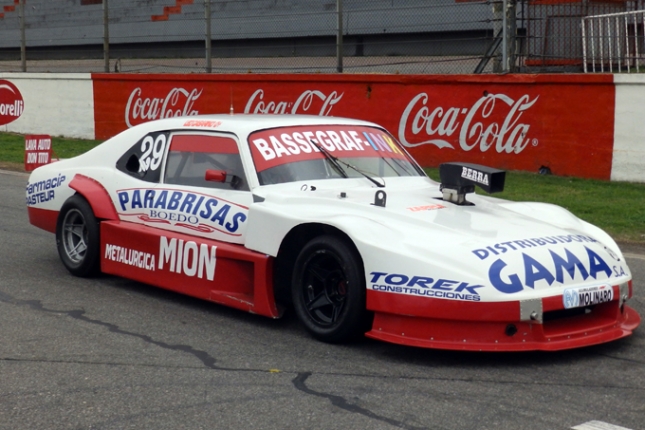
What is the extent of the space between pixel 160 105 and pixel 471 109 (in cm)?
712

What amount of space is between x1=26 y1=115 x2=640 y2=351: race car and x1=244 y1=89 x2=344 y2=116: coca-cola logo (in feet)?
26.9

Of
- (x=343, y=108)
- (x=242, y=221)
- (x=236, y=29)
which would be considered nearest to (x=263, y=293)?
(x=242, y=221)

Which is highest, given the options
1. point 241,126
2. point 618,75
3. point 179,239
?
point 618,75

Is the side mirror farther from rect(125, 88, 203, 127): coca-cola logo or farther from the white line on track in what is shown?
rect(125, 88, 203, 127): coca-cola logo

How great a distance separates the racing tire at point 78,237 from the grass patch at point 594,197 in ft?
17.0

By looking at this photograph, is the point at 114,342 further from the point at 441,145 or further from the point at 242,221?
the point at 441,145

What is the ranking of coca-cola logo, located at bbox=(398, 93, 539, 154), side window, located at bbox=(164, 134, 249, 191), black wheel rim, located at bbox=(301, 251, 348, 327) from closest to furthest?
black wheel rim, located at bbox=(301, 251, 348, 327)
side window, located at bbox=(164, 134, 249, 191)
coca-cola logo, located at bbox=(398, 93, 539, 154)

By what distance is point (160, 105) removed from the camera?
18.5 metres

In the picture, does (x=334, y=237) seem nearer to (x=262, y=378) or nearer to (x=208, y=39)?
(x=262, y=378)

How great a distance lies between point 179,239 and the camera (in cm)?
648

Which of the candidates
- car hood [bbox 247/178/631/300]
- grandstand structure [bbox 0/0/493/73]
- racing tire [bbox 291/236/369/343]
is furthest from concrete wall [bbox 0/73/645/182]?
racing tire [bbox 291/236/369/343]

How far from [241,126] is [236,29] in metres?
12.8

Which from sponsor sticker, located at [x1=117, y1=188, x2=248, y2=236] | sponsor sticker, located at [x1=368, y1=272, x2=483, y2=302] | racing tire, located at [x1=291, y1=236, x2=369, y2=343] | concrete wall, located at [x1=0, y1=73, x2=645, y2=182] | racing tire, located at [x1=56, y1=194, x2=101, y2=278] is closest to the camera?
sponsor sticker, located at [x1=368, y1=272, x2=483, y2=302]

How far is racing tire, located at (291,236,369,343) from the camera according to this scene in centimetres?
527
